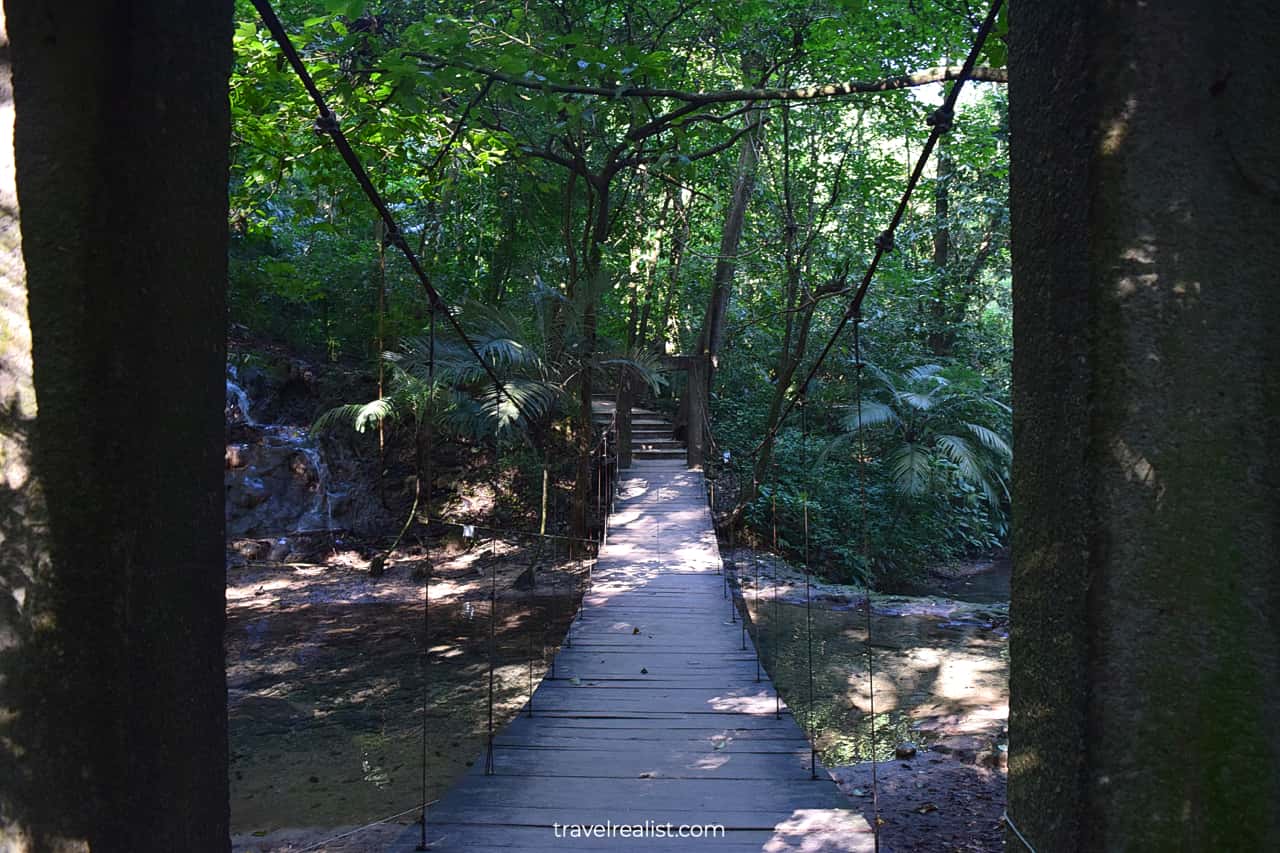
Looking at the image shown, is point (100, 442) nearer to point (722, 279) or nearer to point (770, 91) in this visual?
point (770, 91)

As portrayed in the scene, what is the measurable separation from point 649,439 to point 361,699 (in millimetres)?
5299

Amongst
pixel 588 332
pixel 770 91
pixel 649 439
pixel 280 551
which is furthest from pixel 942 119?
pixel 649 439

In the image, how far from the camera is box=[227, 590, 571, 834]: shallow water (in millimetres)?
3875

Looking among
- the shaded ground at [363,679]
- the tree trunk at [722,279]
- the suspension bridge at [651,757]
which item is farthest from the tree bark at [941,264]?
the suspension bridge at [651,757]

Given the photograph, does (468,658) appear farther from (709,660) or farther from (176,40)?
(176,40)

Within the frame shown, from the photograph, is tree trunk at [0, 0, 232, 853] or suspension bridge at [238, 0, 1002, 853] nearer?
tree trunk at [0, 0, 232, 853]

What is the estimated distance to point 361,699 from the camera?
5.12 meters

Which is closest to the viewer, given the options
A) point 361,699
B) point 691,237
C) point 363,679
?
point 361,699

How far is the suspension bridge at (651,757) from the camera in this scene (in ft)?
7.70

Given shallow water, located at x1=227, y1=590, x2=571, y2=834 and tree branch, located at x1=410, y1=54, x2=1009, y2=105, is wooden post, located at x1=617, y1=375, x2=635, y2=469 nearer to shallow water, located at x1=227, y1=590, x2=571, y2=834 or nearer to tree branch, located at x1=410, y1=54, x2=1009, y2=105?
shallow water, located at x1=227, y1=590, x2=571, y2=834

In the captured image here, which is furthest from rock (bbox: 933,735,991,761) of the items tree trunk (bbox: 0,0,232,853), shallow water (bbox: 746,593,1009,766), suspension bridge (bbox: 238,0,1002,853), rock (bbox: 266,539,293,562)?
rock (bbox: 266,539,293,562)

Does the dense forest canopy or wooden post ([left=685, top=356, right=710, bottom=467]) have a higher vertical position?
the dense forest canopy

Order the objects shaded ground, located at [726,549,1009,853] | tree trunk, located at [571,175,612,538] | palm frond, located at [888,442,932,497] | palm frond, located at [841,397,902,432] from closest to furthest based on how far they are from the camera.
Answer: shaded ground, located at [726,549,1009,853]
tree trunk, located at [571,175,612,538]
palm frond, located at [888,442,932,497]
palm frond, located at [841,397,902,432]

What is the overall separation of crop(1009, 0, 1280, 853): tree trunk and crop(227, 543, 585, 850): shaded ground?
1.83 metres
